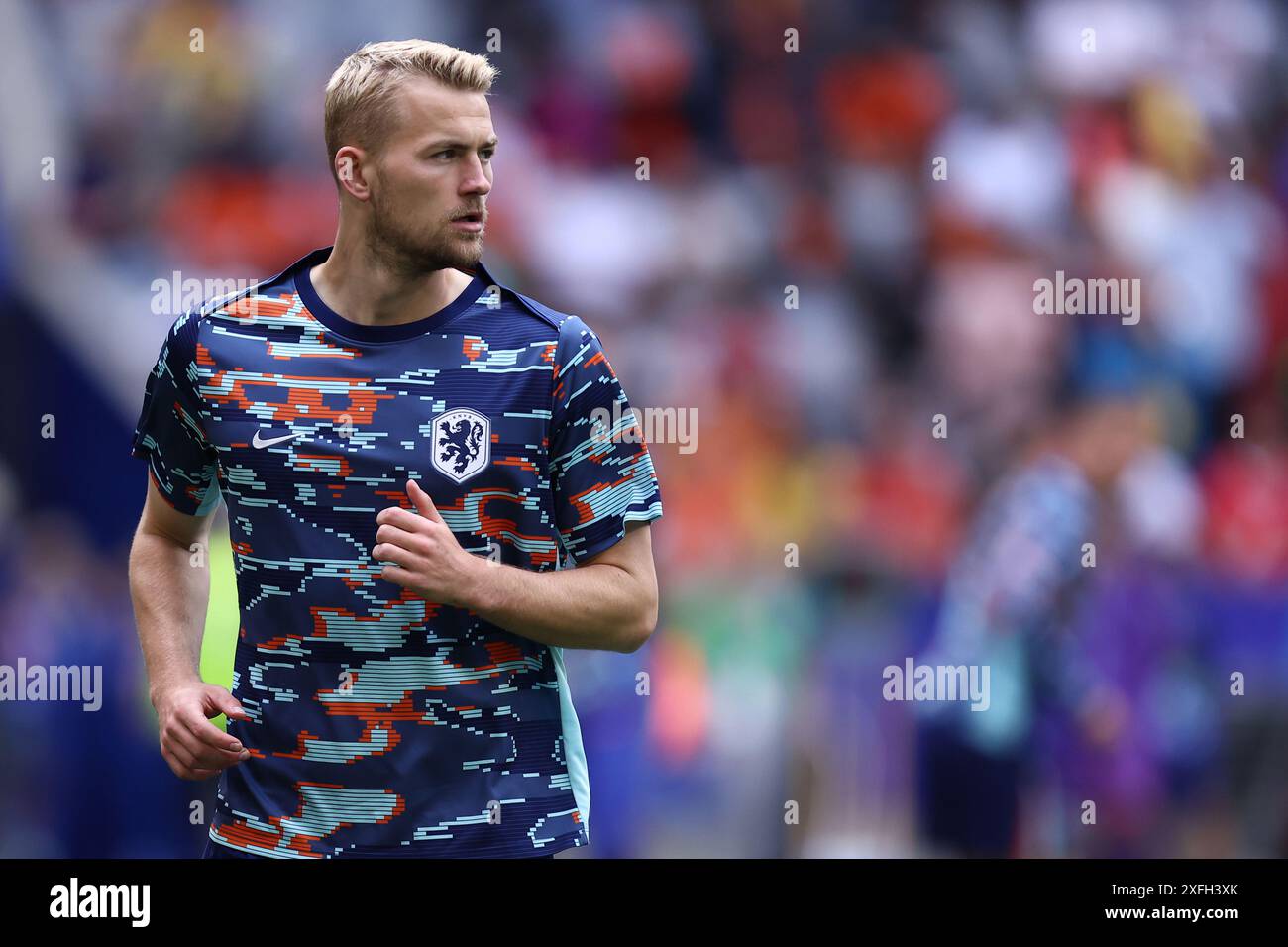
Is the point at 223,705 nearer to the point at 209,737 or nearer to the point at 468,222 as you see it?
the point at 209,737

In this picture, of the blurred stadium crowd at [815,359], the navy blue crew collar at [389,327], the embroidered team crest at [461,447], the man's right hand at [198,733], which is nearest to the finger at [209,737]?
the man's right hand at [198,733]

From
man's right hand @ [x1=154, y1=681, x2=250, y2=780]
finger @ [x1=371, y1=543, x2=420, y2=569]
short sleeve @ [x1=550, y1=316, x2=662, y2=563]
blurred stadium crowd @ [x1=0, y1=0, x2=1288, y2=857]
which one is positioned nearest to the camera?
finger @ [x1=371, y1=543, x2=420, y2=569]

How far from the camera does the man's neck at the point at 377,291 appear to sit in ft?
7.25

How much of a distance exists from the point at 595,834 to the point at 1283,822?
2216mm

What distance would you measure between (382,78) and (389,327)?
36cm

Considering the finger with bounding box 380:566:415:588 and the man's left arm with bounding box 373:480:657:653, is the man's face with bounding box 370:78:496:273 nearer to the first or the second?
the man's left arm with bounding box 373:480:657:653

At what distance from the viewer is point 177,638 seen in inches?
90.4

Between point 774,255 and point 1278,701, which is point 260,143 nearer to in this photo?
point 774,255

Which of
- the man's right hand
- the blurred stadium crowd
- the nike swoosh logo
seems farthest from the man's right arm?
the blurred stadium crowd

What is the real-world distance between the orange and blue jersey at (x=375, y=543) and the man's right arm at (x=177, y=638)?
0.08m

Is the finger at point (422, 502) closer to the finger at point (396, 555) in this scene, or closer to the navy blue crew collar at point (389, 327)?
the finger at point (396, 555)

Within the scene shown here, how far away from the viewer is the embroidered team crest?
83.6 inches

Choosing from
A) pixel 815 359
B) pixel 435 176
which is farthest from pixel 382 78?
pixel 815 359
